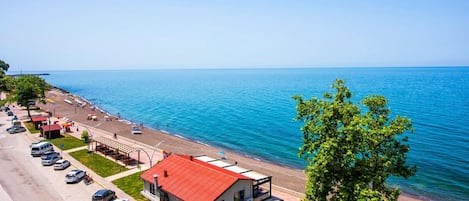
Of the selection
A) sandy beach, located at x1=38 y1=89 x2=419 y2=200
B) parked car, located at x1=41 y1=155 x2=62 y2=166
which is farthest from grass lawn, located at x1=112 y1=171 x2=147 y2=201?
sandy beach, located at x1=38 y1=89 x2=419 y2=200

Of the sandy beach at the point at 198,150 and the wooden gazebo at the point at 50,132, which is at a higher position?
the wooden gazebo at the point at 50,132

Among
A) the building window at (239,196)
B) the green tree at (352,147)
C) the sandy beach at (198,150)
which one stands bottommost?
the sandy beach at (198,150)

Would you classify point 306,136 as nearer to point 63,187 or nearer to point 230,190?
point 230,190

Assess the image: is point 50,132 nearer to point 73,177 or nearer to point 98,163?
point 98,163

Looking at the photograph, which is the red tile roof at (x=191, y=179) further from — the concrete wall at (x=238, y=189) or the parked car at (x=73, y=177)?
the parked car at (x=73, y=177)

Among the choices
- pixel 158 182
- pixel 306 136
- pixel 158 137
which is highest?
pixel 306 136

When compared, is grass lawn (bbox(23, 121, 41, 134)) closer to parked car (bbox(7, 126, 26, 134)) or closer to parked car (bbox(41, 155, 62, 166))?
parked car (bbox(7, 126, 26, 134))

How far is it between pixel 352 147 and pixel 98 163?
118 feet

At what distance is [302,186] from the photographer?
39.7 metres

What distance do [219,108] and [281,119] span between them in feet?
100

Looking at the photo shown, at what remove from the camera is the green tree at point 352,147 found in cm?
1864

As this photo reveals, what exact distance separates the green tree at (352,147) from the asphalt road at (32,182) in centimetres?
2399

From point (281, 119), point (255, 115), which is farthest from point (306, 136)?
point (255, 115)

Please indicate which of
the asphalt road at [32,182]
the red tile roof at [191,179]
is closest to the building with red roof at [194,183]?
the red tile roof at [191,179]
